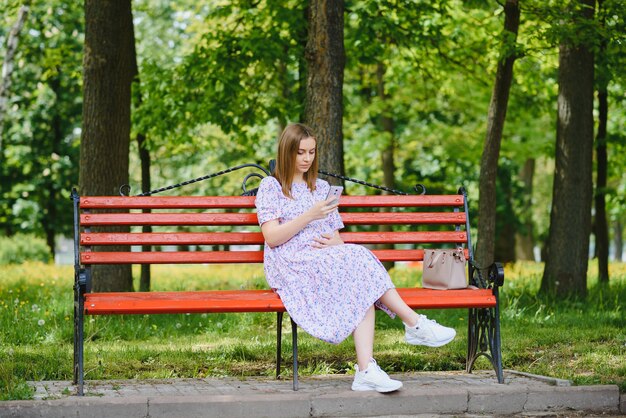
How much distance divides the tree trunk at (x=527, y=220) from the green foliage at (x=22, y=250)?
13039 mm

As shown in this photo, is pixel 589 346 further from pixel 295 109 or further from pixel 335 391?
pixel 295 109

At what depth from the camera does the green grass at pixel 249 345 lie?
21.4ft

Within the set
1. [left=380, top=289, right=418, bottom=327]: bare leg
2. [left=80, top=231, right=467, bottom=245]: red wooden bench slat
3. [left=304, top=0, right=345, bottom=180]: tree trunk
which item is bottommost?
[left=380, top=289, right=418, bottom=327]: bare leg

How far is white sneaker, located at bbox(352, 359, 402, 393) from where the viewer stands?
5383 millimetres

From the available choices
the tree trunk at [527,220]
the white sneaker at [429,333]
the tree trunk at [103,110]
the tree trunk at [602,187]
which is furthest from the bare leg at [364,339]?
the tree trunk at [527,220]

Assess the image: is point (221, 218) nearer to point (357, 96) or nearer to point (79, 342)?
point (79, 342)

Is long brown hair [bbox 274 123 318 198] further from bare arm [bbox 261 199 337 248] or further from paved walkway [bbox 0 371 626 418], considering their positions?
paved walkway [bbox 0 371 626 418]

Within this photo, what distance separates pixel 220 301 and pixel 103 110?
5124 mm

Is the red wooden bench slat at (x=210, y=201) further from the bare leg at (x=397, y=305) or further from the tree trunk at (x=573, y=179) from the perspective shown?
the tree trunk at (x=573, y=179)

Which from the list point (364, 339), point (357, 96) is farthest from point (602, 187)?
point (357, 96)

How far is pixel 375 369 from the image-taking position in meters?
5.46

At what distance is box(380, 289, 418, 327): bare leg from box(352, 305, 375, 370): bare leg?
12cm

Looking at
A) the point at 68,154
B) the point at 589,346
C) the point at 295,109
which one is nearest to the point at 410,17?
the point at 295,109

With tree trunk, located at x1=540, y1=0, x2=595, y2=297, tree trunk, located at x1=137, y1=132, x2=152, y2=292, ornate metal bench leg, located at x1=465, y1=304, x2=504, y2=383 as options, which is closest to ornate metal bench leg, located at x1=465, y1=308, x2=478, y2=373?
ornate metal bench leg, located at x1=465, y1=304, x2=504, y2=383
